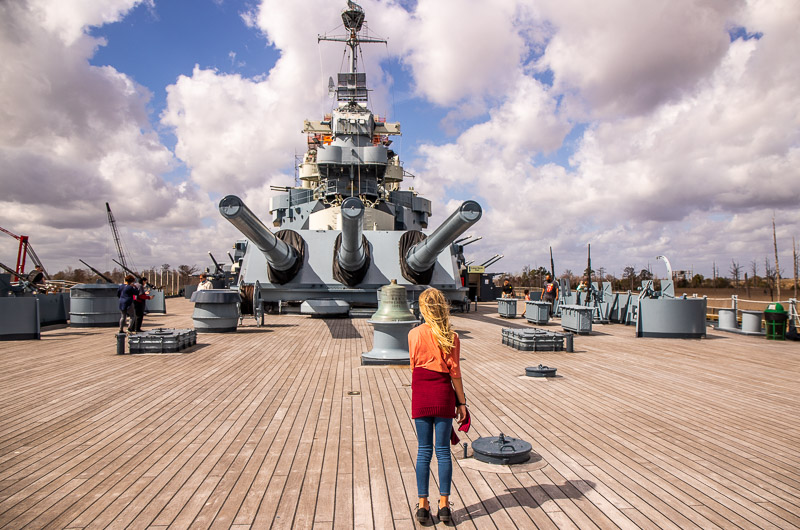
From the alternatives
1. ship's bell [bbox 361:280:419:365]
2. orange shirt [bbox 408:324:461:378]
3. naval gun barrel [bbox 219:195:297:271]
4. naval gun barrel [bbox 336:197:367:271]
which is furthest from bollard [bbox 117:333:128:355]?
orange shirt [bbox 408:324:461:378]

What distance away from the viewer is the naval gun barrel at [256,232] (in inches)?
312

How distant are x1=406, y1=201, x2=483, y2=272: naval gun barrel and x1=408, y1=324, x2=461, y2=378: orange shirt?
233 inches

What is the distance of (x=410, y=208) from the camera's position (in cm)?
2167

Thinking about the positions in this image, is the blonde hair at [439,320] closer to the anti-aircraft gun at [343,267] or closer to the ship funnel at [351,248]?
the ship funnel at [351,248]

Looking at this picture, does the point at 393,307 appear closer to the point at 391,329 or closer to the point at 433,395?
the point at 391,329

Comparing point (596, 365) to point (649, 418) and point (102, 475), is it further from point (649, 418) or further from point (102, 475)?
point (102, 475)

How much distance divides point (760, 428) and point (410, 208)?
59.9ft

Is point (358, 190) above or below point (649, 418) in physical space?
above

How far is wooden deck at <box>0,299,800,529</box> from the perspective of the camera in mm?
2492

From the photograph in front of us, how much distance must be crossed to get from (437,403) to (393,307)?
436cm

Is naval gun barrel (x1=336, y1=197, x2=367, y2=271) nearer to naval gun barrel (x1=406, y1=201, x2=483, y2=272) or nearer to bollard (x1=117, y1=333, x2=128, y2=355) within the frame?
naval gun barrel (x1=406, y1=201, x2=483, y2=272)

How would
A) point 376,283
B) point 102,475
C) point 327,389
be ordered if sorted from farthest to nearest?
point 376,283
point 327,389
point 102,475

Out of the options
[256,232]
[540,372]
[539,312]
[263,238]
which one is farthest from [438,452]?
[539,312]

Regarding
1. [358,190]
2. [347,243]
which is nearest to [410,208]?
[358,190]
